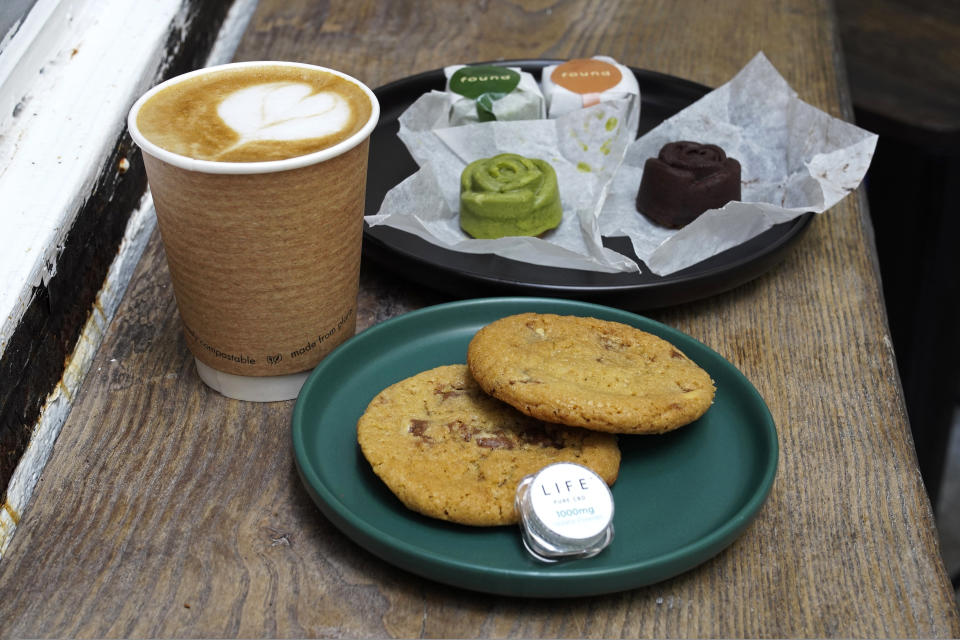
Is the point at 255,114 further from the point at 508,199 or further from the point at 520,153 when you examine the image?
the point at 520,153

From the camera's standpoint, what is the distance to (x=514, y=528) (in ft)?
2.68

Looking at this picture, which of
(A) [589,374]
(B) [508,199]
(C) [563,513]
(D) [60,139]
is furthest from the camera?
(B) [508,199]

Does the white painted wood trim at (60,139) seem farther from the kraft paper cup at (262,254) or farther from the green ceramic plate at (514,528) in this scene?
the green ceramic plate at (514,528)

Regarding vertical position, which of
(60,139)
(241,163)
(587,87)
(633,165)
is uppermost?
(241,163)

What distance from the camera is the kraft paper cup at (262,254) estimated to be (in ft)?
2.71

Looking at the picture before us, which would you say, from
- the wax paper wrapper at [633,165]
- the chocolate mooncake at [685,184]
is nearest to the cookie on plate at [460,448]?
the wax paper wrapper at [633,165]

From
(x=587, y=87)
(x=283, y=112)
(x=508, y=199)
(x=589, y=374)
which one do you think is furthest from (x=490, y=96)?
(x=589, y=374)

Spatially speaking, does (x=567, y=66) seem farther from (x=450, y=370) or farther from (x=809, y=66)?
(x=450, y=370)

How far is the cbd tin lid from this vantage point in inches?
30.0

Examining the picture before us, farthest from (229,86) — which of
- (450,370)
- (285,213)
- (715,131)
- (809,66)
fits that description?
(809,66)

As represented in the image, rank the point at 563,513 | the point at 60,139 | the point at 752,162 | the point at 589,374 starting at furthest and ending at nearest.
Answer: the point at 752,162 → the point at 60,139 → the point at 589,374 → the point at 563,513

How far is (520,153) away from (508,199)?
0.78ft

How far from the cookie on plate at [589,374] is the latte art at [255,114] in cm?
25

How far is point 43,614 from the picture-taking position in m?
0.77
